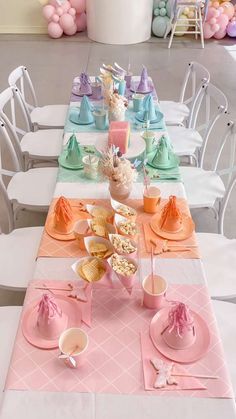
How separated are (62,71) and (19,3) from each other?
184 centimetres

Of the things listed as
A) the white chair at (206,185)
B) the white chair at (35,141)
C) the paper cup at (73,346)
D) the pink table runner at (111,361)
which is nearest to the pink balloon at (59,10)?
the white chair at (35,141)

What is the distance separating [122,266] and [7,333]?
0.57 metres

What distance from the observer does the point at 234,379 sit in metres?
1.46

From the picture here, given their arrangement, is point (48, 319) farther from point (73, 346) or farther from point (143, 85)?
point (143, 85)

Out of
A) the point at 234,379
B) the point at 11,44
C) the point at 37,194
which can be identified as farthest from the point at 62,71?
the point at 234,379

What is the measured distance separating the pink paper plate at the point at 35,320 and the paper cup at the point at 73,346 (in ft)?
0.16

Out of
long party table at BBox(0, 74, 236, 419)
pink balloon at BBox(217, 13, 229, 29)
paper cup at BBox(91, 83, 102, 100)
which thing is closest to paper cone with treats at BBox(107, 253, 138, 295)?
long party table at BBox(0, 74, 236, 419)

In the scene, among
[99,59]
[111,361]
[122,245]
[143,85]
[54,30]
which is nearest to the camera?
[111,361]

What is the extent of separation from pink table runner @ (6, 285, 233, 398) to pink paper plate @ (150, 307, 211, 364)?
0.06 ft

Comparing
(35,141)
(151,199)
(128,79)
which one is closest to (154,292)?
(151,199)

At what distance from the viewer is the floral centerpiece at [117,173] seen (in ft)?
6.10

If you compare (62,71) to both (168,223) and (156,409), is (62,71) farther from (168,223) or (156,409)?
(156,409)

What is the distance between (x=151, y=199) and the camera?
1.85m

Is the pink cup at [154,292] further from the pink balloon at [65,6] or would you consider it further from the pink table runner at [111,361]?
the pink balloon at [65,6]
